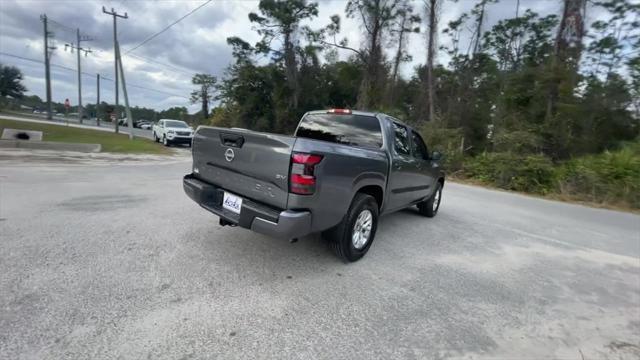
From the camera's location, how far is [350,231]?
3.33 metres

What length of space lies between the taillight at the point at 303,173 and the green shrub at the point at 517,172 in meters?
10.6

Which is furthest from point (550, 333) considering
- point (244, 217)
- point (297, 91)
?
point (297, 91)

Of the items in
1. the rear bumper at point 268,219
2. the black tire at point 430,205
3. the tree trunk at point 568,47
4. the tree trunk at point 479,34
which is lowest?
the black tire at point 430,205

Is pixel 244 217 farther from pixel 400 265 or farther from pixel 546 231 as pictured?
pixel 546 231

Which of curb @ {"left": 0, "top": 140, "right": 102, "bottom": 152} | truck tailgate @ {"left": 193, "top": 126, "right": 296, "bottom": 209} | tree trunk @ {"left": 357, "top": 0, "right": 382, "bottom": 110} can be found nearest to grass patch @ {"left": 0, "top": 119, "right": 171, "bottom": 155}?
curb @ {"left": 0, "top": 140, "right": 102, "bottom": 152}

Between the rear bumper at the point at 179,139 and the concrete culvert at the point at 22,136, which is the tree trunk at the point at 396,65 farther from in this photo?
the concrete culvert at the point at 22,136

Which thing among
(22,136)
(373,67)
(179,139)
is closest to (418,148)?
(22,136)

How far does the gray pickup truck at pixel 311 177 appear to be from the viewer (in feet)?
8.91

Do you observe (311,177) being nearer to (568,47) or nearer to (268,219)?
(268,219)

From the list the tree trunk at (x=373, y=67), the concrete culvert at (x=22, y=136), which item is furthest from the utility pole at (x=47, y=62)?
the tree trunk at (x=373, y=67)

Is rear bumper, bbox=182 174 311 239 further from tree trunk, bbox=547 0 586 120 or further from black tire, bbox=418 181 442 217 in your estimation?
tree trunk, bbox=547 0 586 120

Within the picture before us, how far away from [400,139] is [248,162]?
7.90 ft

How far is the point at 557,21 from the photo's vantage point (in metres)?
15.3

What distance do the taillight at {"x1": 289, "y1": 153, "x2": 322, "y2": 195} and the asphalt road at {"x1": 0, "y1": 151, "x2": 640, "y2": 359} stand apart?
38.2 inches
